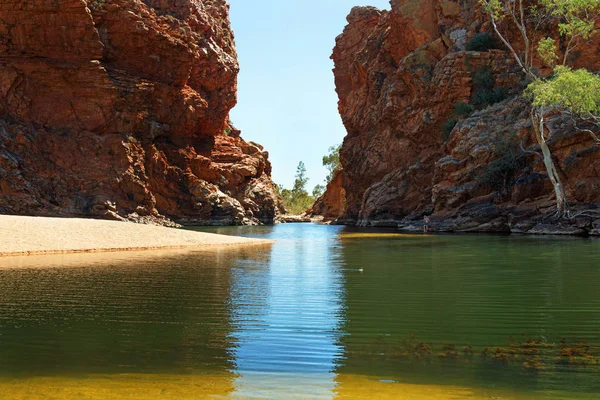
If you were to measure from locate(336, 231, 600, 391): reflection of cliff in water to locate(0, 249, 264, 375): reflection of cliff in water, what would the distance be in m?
2.16

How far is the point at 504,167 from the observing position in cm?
4484

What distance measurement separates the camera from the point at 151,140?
243ft

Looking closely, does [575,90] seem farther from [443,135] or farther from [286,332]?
[286,332]

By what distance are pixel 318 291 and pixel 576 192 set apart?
32.9 m

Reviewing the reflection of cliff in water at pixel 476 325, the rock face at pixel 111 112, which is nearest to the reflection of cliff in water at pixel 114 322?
the reflection of cliff in water at pixel 476 325

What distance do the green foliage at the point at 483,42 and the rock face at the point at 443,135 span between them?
35.5 inches

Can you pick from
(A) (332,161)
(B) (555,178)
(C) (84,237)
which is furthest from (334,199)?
(C) (84,237)

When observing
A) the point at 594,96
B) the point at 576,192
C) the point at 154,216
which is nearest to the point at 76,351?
the point at 594,96

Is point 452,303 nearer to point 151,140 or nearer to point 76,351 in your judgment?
point 76,351

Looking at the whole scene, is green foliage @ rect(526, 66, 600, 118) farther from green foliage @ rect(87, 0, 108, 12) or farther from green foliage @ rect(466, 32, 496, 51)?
green foliage @ rect(87, 0, 108, 12)

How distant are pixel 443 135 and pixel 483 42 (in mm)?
11214

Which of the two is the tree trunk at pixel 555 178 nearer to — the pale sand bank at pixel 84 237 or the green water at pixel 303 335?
the pale sand bank at pixel 84 237

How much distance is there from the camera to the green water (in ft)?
18.5

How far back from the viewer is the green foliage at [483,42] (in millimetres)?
59469
